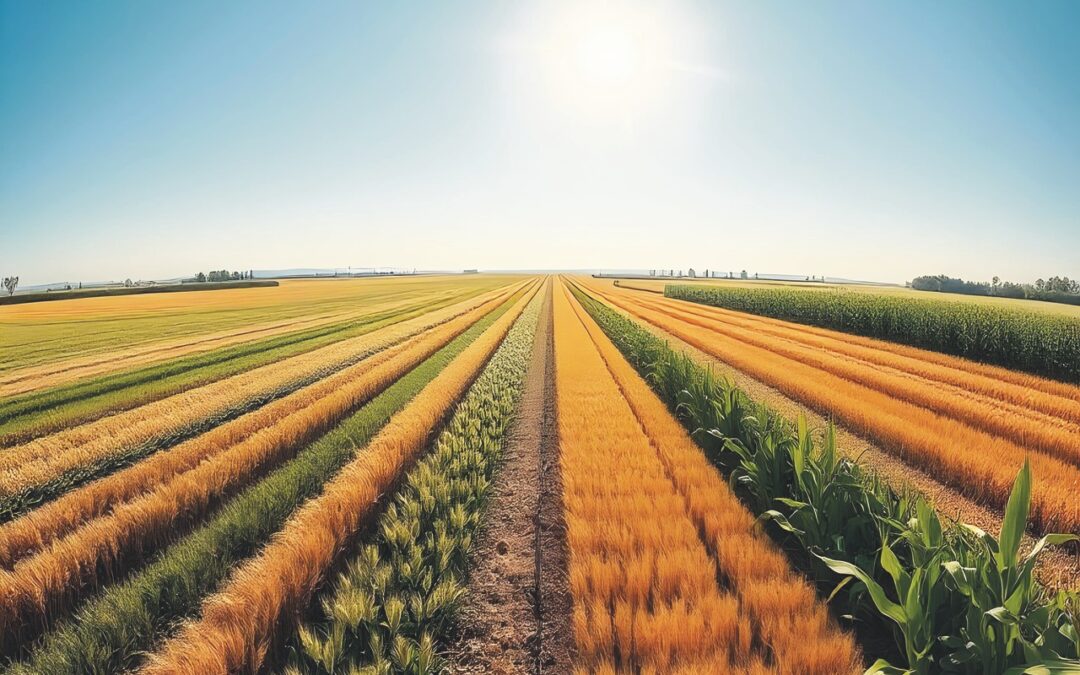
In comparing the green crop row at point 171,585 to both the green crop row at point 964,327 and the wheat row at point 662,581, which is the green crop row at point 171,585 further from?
the green crop row at point 964,327

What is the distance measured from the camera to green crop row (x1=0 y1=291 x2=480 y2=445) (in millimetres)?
8570

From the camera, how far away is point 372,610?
323 centimetres

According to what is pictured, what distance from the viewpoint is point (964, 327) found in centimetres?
1683

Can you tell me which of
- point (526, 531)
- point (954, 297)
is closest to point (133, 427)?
point (526, 531)

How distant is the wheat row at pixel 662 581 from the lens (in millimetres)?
2799

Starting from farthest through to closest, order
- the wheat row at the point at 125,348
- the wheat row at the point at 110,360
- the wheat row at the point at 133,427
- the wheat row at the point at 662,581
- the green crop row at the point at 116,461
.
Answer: the wheat row at the point at 125,348
the wheat row at the point at 110,360
the wheat row at the point at 133,427
the green crop row at the point at 116,461
the wheat row at the point at 662,581

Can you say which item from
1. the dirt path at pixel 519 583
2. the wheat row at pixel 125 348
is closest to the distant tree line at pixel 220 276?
the wheat row at pixel 125 348

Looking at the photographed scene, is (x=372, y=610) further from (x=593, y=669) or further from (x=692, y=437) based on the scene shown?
(x=692, y=437)

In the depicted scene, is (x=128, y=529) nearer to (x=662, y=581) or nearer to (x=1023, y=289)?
(x=662, y=581)

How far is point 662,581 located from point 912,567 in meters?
2.04

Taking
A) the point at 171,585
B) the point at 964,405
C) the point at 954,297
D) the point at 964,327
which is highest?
the point at 954,297

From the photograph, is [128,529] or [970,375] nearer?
[128,529]

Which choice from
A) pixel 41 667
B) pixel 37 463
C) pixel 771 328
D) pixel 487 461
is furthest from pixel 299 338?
pixel 771 328

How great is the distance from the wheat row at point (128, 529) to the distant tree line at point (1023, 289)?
8090cm
